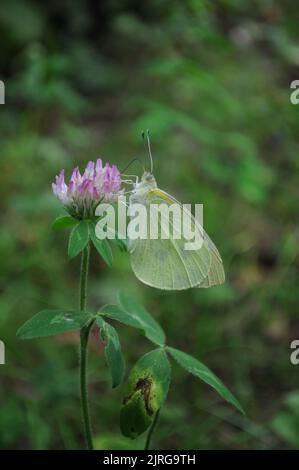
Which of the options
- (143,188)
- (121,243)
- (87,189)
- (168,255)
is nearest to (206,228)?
(168,255)

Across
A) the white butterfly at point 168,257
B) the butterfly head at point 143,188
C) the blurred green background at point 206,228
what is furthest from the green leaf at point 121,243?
the blurred green background at point 206,228

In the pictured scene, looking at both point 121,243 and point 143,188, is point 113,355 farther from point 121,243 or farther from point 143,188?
point 143,188

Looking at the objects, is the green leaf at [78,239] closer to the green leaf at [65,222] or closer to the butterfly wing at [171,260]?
the green leaf at [65,222]

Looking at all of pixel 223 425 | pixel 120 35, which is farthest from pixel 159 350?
pixel 120 35

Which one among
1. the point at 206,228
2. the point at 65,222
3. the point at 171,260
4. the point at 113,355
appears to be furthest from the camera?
the point at 206,228

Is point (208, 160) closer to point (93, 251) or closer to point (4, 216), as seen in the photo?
point (93, 251)

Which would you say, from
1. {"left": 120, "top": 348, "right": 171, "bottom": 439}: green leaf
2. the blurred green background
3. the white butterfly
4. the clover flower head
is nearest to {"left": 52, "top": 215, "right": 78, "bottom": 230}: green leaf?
the clover flower head
